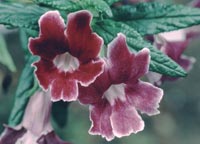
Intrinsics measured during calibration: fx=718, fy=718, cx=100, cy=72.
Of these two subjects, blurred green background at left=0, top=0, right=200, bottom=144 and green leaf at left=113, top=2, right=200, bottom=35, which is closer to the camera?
green leaf at left=113, top=2, right=200, bottom=35

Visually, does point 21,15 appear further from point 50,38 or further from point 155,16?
point 155,16

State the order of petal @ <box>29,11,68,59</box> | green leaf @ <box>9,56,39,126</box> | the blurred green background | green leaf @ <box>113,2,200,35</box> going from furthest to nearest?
the blurred green background → green leaf @ <box>9,56,39,126</box> → green leaf @ <box>113,2,200,35</box> → petal @ <box>29,11,68,59</box>

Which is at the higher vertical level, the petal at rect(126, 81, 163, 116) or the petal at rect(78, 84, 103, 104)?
the petal at rect(78, 84, 103, 104)

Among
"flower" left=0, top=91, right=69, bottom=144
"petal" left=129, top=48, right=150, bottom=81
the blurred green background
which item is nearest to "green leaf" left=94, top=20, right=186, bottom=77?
"petal" left=129, top=48, right=150, bottom=81

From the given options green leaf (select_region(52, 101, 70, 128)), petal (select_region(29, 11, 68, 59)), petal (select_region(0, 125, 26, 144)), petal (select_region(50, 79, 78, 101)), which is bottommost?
green leaf (select_region(52, 101, 70, 128))

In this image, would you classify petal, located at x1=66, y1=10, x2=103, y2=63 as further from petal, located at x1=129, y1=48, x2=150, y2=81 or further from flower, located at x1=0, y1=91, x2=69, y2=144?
flower, located at x1=0, y1=91, x2=69, y2=144

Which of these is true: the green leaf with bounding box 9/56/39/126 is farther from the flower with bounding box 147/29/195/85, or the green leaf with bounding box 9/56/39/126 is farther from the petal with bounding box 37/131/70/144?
the flower with bounding box 147/29/195/85

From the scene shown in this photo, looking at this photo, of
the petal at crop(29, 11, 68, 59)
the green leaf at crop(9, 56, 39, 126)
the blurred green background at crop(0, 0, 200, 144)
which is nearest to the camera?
the petal at crop(29, 11, 68, 59)
